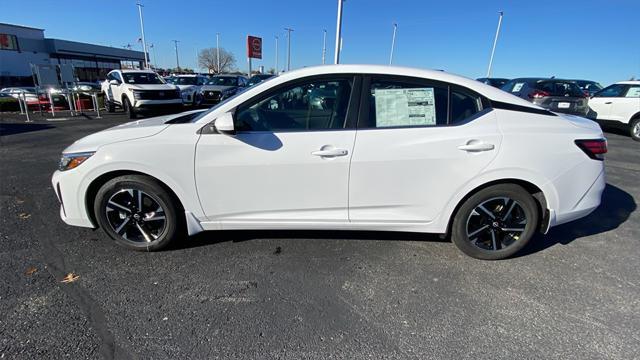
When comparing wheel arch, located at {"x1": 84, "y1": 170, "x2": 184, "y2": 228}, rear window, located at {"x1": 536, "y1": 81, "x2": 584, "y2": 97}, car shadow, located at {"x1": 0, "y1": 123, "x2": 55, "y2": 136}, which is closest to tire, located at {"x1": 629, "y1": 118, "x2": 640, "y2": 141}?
rear window, located at {"x1": 536, "y1": 81, "x2": 584, "y2": 97}

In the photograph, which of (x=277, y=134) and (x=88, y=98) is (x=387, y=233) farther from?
(x=88, y=98)

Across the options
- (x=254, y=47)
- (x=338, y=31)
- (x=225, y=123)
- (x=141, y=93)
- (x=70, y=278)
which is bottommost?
(x=70, y=278)

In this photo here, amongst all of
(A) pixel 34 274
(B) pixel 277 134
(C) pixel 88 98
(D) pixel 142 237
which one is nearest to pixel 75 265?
(A) pixel 34 274

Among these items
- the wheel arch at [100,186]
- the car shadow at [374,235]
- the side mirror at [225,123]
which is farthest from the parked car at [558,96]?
the wheel arch at [100,186]

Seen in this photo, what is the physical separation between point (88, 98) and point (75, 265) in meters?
18.3

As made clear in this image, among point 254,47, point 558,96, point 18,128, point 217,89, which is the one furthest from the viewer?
point 254,47

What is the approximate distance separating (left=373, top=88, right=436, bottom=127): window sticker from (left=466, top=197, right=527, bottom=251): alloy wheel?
0.90 m

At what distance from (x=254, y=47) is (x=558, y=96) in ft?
92.1

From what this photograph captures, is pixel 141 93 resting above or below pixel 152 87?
below

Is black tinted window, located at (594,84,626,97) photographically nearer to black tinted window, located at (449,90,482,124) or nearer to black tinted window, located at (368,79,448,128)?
black tinted window, located at (449,90,482,124)

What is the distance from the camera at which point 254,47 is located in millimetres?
32281

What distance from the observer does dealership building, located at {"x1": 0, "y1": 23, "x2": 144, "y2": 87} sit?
41.8m

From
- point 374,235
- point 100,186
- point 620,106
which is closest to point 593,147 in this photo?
point 374,235

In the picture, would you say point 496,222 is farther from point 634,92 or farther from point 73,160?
point 634,92
